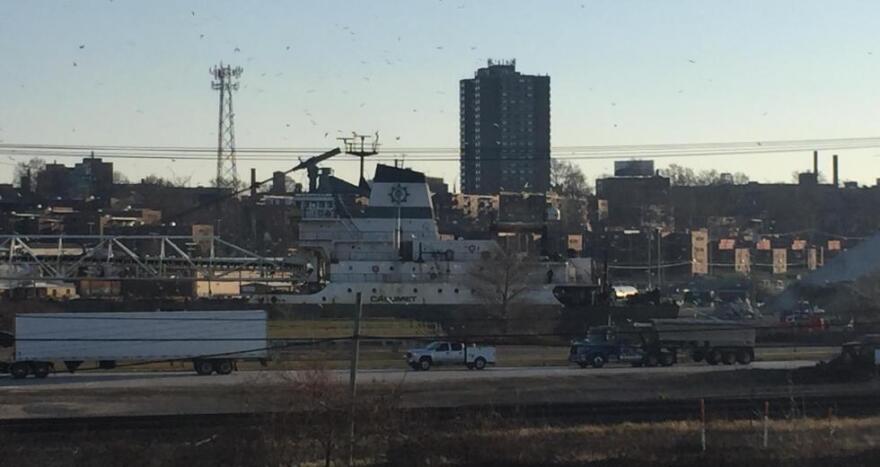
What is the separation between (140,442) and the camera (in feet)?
65.4

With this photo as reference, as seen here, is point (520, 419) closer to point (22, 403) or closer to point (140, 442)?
point (140, 442)

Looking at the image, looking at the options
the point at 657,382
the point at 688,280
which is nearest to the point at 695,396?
the point at 657,382

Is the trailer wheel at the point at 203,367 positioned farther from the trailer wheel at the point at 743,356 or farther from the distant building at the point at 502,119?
the distant building at the point at 502,119

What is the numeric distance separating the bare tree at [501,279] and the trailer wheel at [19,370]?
2492 cm

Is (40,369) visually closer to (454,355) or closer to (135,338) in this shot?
(135,338)

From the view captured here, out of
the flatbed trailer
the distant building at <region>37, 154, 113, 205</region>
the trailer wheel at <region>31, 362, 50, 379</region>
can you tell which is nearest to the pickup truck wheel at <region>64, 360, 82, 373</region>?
the trailer wheel at <region>31, 362, 50, 379</region>

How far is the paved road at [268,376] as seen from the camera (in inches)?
1238

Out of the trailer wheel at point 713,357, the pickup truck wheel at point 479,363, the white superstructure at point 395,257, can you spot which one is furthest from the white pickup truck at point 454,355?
the white superstructure at point 395,257

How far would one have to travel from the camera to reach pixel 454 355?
38.0 meters

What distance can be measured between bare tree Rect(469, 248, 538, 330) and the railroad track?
92.5 feet

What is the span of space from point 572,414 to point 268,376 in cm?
1092

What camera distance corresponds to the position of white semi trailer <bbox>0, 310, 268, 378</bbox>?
3475cm

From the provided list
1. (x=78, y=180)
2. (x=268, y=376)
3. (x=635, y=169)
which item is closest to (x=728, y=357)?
(x=268, y=376)

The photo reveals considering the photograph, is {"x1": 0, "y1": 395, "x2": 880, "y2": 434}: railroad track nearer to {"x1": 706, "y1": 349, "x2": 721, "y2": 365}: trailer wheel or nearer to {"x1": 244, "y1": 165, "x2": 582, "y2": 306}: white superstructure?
{"x1": 706, "y1": 349, "x2": 721, "y2": 365}: trailer wheel
